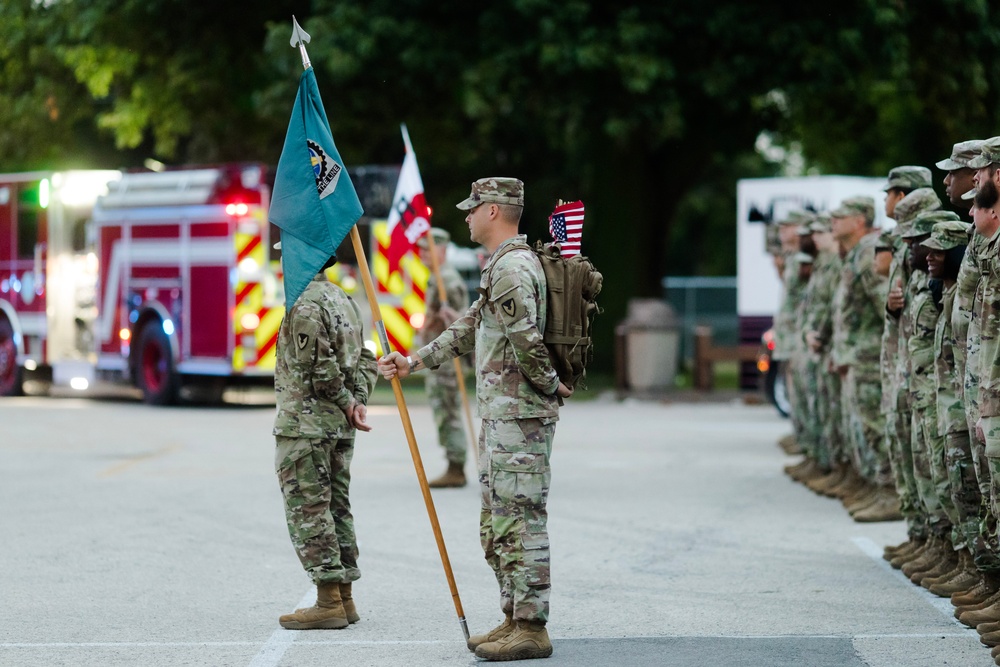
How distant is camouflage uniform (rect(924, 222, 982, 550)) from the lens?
25.0 feet

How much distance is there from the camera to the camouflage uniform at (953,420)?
25.0 ft

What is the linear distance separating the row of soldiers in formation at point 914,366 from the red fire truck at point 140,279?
8.22 m

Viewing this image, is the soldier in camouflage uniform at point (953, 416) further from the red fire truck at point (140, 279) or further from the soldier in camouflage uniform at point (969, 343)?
the red fire truck at point (140, 279)

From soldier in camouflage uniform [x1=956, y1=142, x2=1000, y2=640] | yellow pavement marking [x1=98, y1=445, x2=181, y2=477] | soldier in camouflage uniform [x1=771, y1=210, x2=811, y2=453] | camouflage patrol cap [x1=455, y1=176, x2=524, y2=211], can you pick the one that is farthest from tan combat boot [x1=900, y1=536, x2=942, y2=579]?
yellow pavement marking [x1=98, y1=445, x2=181, y2=477]

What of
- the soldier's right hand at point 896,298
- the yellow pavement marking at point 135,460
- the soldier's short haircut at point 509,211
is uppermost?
the soldier's short haircut at point 509,211

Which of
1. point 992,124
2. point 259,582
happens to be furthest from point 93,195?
point 259,582

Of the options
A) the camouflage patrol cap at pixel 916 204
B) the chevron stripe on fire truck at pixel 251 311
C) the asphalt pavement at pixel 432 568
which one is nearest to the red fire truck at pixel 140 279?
the chevron stripe on fire truck at pixel 251 311

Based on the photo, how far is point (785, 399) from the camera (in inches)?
752

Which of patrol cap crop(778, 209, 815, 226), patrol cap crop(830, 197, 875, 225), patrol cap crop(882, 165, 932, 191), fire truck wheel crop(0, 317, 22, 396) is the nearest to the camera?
patrol cap crop(882, 165, 932, 191)

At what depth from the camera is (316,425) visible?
726 centimetres

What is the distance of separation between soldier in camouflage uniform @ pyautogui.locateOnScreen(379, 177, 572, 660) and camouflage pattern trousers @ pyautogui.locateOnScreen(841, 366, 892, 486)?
176 inches

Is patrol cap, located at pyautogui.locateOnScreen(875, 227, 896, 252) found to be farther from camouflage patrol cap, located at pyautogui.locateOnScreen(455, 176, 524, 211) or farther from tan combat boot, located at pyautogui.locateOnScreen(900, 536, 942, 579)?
camouflage patrol cap, located at pyautogui.locateOnScreen(455, 176, 524, 211)

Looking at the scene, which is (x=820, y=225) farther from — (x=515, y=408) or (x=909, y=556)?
(x=515, y=408)

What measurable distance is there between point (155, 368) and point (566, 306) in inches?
612
